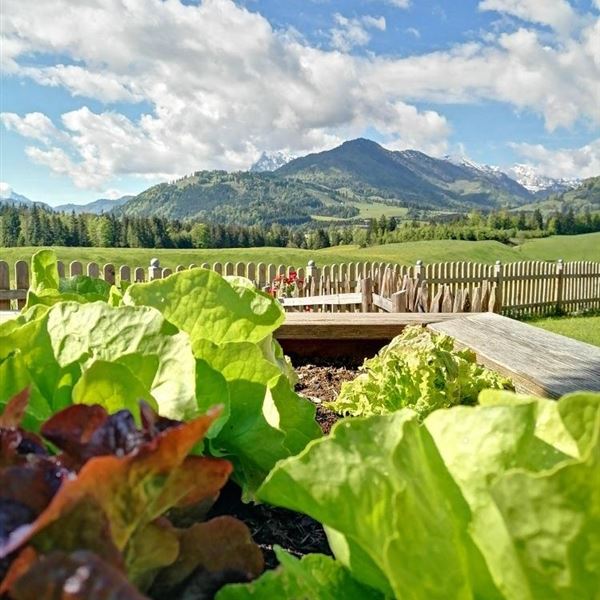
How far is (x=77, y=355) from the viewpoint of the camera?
29.7 inches

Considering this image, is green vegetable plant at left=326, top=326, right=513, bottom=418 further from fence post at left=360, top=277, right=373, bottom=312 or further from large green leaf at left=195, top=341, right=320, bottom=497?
fence post at left=360, top=277, right=373, bottom=312

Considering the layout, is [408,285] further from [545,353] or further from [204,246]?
[204,246]

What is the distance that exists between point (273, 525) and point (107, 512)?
2.88ft

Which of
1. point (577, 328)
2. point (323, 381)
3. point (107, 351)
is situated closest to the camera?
point (107, 351)

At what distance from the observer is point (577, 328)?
18891 millimetres

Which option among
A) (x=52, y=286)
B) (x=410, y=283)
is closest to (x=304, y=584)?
(x=52, y=286)

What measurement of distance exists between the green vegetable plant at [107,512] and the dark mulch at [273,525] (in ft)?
1.71

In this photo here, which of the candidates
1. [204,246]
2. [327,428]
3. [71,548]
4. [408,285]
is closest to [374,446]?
[71,548]

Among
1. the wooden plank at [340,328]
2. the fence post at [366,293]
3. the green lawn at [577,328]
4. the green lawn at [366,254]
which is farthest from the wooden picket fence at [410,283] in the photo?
the green lawn at [366,254]

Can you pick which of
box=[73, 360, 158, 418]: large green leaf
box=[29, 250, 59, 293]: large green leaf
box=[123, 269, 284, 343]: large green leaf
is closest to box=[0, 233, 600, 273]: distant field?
box=[29, 250, 59, 293]: large green leaf

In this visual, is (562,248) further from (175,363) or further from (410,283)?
(175,363)

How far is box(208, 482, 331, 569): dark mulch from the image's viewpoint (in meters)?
1.10

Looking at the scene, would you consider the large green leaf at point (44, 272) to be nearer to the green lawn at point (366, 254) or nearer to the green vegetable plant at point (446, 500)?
the green vegetable plant at point (446, 500)

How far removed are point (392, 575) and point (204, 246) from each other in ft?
284
